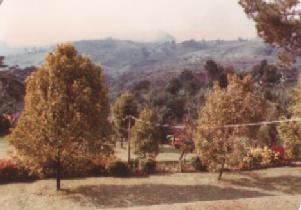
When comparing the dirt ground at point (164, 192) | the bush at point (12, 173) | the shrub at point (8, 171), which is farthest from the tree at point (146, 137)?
the shrub at point (8, 171)

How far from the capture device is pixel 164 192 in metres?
30.3

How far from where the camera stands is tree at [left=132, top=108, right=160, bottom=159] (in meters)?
40.0

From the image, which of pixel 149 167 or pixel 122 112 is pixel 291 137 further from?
pixel 122 112

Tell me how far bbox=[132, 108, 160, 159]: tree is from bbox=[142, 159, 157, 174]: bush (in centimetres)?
182

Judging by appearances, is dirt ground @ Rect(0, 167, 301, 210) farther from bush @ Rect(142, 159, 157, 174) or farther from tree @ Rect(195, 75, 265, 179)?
tree @ Rect(195, 75, 265, 179)

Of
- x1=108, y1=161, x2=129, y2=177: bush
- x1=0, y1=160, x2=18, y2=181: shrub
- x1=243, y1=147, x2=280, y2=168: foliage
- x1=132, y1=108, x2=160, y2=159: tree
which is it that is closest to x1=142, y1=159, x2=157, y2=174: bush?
x1=108, y1=161, x2=129, y2=177: bush

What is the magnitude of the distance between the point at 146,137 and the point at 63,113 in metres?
12.7

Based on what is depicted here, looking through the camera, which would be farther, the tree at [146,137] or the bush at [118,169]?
the tree at [146,137]

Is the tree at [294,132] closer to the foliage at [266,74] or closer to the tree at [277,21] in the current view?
the tree at [277,21]

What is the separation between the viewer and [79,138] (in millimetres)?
29797

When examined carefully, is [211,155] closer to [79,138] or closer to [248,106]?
[248,106]

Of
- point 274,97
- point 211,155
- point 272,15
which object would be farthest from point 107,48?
point 272,15

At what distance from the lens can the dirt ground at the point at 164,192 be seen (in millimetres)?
23609

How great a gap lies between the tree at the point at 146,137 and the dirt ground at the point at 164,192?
12.0 feet
